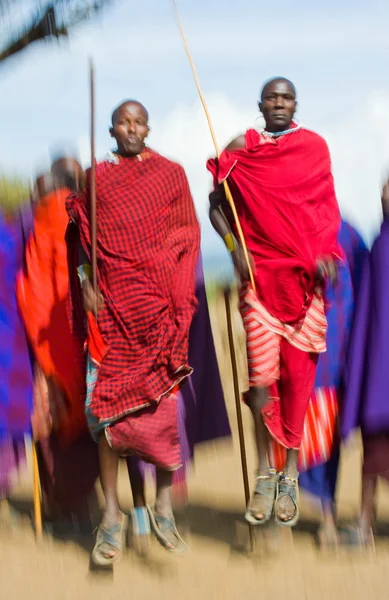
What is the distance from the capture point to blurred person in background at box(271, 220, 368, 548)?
578 cm

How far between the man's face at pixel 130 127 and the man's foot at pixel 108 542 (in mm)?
1928

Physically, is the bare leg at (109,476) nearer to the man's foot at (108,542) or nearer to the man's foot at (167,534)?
the man's foot at (108,542)

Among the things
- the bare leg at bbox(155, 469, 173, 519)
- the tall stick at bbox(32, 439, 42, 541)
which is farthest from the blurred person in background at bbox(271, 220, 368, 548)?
the tall stick at bbox(32, 439, 42, 541)

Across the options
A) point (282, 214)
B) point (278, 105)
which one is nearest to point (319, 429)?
point (282, 214)

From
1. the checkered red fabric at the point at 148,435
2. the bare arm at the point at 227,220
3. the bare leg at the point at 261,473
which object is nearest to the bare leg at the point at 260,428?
the bare leg at the point at 261,473

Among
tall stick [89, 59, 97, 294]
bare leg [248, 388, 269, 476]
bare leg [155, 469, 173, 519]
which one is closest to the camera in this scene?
tall stick [89, 59, 97, 294]

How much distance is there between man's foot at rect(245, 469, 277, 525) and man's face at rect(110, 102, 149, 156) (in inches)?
73.5

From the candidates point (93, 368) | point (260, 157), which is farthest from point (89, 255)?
point (260, 157)

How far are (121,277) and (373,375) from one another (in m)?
1.47

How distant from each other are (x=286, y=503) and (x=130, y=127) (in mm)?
2126

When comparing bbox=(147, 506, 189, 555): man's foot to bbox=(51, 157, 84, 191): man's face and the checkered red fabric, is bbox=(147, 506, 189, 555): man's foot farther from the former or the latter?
bbox=(51, 157, 84, 191): man's face

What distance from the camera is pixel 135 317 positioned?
5.30 metres

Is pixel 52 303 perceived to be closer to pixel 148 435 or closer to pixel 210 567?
pixel 148 435

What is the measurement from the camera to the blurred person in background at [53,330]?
19.5 ft
